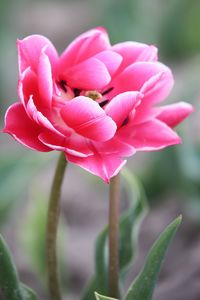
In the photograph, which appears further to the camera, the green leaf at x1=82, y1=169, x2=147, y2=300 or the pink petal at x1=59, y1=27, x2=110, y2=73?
the green leaf at x1=82, y1=169, x2=147, y2=300

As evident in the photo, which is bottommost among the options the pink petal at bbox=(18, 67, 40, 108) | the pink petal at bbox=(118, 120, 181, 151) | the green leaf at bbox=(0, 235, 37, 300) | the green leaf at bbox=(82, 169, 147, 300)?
the green leaf at bbox=(82, 169, 147, 300)

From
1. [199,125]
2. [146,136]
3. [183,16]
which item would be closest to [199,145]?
[199,125]

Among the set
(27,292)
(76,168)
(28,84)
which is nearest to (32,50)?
(28,84)

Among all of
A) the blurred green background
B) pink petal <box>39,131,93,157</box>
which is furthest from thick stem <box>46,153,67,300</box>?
the blurred green background

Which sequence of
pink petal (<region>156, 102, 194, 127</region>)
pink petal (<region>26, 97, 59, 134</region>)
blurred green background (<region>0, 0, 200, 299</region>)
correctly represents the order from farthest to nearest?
blurred green background (<region>0, 0, 200, 299</region>), pink petal (<region>156, 102, 194, 127</region>), pink petal (<region>26, 97, 59, 134</region>)

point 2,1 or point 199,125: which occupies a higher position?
point 2,1

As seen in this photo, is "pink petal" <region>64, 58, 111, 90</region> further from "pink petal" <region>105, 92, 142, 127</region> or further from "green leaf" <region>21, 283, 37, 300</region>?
"green leaf" <region>21, 283, 37, 300</region>

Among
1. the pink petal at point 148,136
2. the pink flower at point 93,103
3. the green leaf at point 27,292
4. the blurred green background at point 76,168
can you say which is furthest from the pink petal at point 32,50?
the blurred green background at point 76,168

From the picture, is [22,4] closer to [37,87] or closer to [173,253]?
[173,253]
